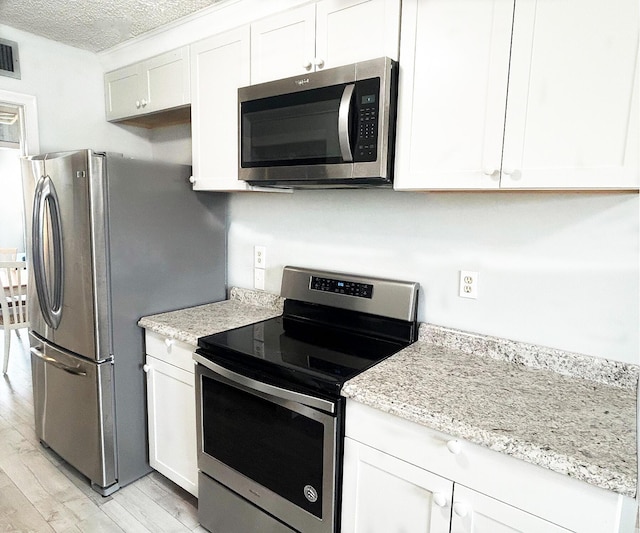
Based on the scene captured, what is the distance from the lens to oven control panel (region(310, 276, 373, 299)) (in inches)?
72.8

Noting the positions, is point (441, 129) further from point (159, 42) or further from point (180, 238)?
point (159, 42)

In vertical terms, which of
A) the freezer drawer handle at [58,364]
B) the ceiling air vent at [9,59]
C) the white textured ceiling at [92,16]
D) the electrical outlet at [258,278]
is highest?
the white textured ceiling at [92,16]

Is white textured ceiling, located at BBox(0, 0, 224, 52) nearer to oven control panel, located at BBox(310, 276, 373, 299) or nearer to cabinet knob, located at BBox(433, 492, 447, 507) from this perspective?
oven control panel, located at BBox(310, 276, 373, 299)

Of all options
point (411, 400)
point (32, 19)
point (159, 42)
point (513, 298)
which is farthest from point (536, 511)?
point (32, 19)

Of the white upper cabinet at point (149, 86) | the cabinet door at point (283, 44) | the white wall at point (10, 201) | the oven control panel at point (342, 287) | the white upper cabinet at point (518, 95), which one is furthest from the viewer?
the white wall at point (10, 201)

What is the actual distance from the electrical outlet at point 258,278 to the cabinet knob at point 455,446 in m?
1.45

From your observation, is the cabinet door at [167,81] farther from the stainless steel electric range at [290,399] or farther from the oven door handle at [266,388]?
the oven door handle at [266,388]

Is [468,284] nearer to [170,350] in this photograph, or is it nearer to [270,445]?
[270,445]

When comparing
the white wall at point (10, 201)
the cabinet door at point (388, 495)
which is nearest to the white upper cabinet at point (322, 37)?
the cabinet door at point (388, 495)

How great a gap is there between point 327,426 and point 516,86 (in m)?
1.18

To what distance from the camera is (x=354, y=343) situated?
5.86 feet

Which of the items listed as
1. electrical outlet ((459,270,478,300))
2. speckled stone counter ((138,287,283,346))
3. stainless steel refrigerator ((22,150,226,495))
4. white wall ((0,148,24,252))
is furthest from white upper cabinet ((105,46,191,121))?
white wall ((0,148,24,252))

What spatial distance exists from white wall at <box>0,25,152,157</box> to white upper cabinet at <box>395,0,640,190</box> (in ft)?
6.95

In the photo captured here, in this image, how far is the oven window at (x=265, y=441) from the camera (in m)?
1.43
